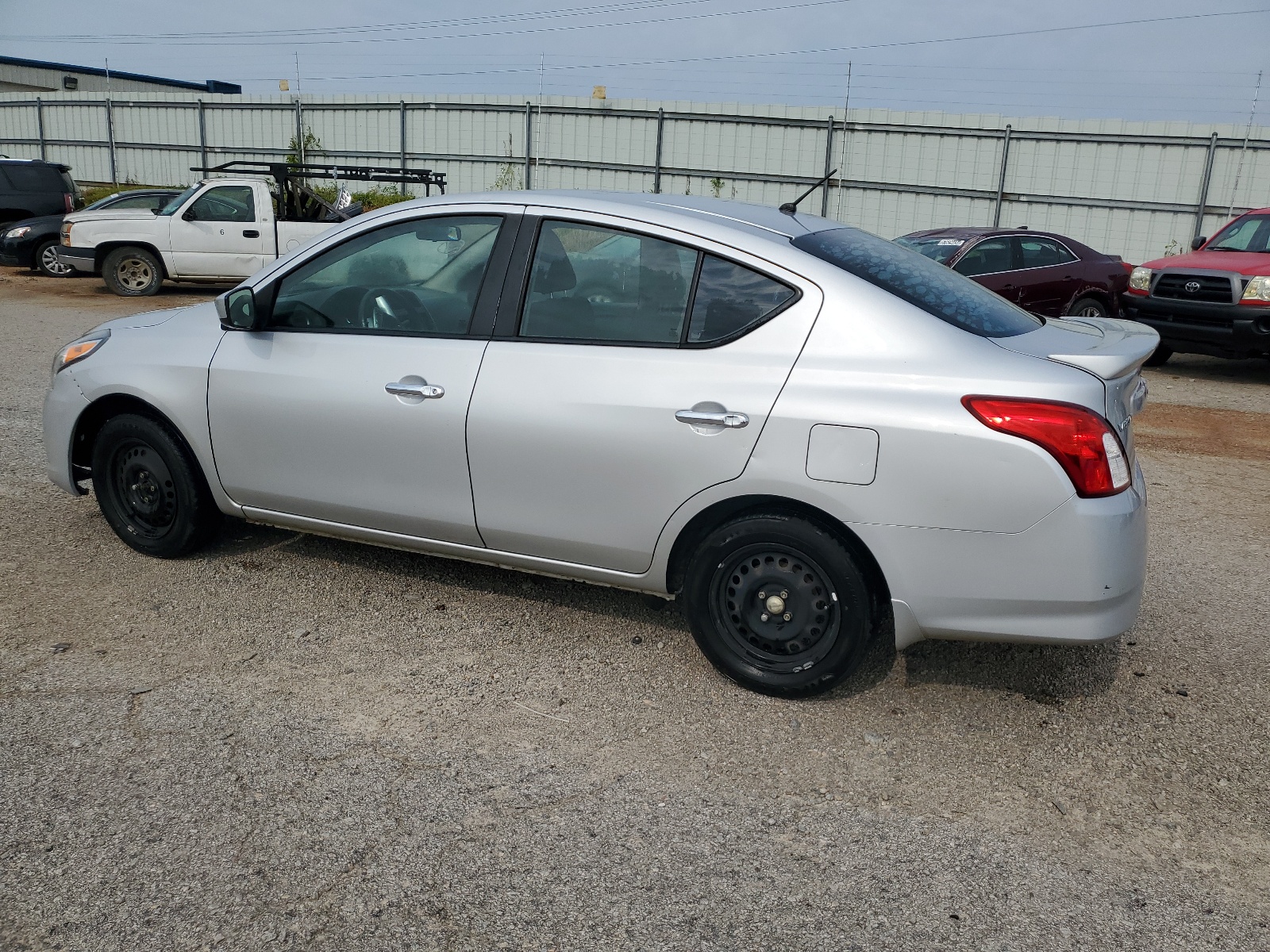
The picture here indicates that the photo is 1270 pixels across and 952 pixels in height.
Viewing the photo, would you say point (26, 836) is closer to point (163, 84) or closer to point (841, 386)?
point (841, 386)

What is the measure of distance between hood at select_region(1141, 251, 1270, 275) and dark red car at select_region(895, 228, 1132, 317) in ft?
3.24

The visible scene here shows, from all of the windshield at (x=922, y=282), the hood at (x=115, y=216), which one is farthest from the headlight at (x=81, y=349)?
the hood at (x=115, y=216)

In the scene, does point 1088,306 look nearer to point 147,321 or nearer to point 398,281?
point 398,281

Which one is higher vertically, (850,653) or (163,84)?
(163,84)

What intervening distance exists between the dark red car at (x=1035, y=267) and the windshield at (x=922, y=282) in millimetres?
8522

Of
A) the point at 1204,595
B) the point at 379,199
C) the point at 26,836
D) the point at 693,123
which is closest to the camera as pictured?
the point at 26,836

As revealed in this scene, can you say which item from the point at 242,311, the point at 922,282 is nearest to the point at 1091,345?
the point at 922,282

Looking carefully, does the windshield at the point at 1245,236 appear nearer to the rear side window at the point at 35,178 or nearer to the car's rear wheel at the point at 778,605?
the car's rear wheel at the point at 778,605

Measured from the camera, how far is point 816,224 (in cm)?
411

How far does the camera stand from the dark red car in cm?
1227

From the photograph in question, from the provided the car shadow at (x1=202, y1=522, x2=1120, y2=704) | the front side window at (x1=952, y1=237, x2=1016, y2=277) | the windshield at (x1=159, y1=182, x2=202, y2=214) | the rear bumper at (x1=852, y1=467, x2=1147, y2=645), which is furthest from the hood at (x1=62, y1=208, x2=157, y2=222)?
the rear bumper at (x1=852, y1=467, x2=1147, y2=645)

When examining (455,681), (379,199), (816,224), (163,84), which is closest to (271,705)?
(455,681)

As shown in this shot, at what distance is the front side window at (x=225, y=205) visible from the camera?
15.1m

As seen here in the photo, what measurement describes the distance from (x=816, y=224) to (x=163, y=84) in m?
56.7
